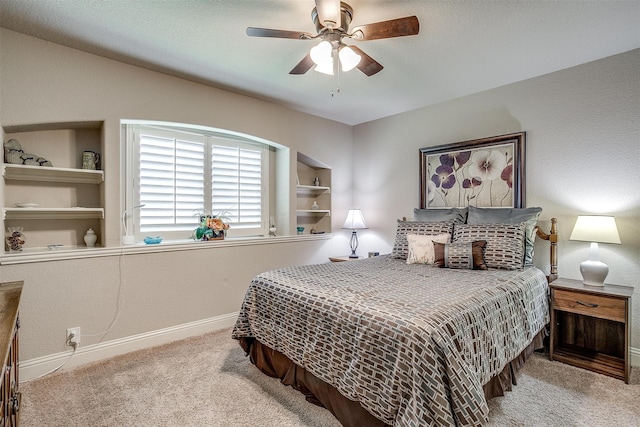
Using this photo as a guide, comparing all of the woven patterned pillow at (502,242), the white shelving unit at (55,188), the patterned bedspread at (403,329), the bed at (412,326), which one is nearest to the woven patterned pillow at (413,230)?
the bed at (412,326)

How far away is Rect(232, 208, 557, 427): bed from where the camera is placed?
132 centimetres

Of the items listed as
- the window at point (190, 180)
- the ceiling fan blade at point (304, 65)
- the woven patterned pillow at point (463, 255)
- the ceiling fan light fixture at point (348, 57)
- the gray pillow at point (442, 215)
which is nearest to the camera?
the ceiling fan light fixture at point (348, 57)

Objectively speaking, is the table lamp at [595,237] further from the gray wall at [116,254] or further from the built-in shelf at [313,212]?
the gray wall at [116,254]

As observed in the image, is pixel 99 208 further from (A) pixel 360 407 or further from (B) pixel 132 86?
(A) pixel 360 407

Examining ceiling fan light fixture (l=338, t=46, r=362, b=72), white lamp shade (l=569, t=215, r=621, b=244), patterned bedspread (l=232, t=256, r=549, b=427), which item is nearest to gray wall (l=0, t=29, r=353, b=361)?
patterned bedspread (l=232, t=256, r=549, b=427)

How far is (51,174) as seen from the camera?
247 cm

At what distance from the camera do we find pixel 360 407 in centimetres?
157

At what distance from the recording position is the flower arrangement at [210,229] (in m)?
3.26

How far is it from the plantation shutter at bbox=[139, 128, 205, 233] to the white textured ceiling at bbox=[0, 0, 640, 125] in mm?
701

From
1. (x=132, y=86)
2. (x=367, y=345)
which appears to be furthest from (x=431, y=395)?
(x=132, y=86)

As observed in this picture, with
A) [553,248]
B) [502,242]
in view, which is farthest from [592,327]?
[502,242]

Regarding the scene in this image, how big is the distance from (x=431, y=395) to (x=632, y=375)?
7.16 ft

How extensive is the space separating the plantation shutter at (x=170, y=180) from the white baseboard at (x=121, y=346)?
1023 millimetres

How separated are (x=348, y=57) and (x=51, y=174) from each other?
255 centimetres
